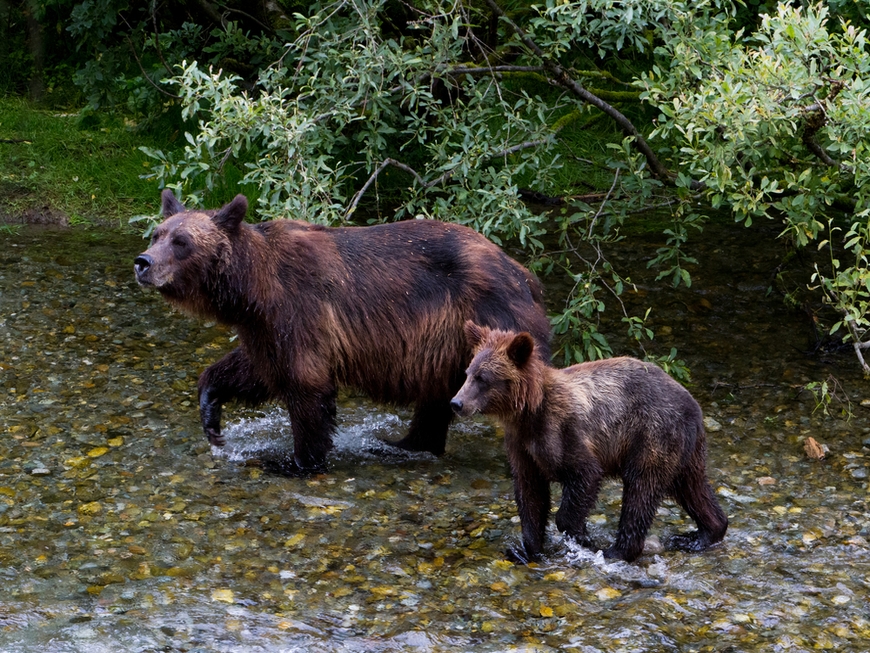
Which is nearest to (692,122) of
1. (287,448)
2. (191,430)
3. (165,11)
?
(287,448)

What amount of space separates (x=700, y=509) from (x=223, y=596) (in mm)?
2584

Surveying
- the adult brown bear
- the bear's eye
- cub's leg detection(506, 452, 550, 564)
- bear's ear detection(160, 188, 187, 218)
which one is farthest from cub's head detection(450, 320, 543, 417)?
bear's ear detection(160, 188, 187, 218)

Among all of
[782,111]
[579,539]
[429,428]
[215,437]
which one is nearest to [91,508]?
[215,437]

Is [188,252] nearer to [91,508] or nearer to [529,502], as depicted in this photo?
[91,508]

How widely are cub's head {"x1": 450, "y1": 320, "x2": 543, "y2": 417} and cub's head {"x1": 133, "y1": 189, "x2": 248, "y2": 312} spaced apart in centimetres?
195

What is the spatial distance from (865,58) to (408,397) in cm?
362

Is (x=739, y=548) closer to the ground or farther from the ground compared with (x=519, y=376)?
closer to the ground

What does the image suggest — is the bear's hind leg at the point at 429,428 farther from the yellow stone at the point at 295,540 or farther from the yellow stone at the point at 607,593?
the yellow stone at the point at 607,593

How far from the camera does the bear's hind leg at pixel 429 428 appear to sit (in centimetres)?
714

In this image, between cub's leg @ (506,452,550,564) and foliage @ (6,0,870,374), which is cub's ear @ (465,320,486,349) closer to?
cub's leg @ (506,452,550,564)

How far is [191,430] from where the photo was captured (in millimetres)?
7352

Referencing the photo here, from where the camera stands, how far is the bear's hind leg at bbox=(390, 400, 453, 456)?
23.4 feet

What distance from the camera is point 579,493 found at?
5.59 m

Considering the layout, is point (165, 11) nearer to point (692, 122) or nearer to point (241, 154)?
point (241, 154)
